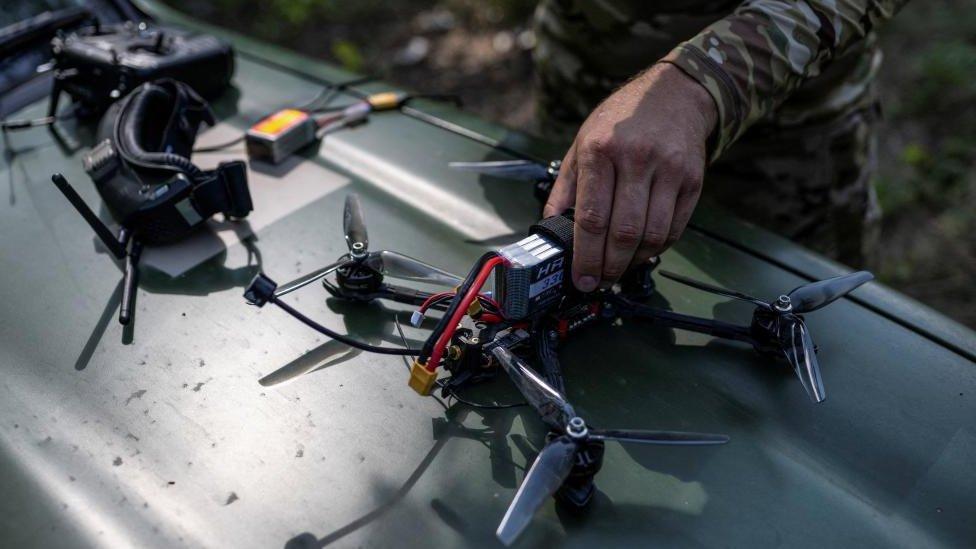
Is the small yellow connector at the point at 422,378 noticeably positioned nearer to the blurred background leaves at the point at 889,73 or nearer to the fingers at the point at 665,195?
the fingers at the point at 665,195

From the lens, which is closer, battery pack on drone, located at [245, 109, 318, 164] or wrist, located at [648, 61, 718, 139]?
wrist, located at [648, 61, 718, 139]

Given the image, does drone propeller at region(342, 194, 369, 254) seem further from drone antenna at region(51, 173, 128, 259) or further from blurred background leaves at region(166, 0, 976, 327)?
blurred background leaves at region(166, 0, 976, 327)

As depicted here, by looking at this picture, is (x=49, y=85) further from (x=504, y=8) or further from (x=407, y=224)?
(x=504, y=8)

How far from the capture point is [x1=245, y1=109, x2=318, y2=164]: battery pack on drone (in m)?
1.63

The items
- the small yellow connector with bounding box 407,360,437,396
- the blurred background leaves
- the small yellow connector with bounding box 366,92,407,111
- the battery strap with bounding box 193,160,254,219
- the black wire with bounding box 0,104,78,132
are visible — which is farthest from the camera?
the blurred background leaves

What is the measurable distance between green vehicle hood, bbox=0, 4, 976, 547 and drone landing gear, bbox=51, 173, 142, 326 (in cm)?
3

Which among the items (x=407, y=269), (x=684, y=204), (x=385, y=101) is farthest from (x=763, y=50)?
(x=385, y=101)

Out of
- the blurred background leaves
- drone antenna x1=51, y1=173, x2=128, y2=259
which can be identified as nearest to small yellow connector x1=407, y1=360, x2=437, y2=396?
drone antenna x1=51, y1=173, x2=128, y2=259

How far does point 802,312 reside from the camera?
46.8 inches

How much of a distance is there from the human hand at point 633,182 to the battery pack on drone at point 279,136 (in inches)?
30.9

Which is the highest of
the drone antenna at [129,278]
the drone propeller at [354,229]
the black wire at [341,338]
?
the drone propeller at [354,229]

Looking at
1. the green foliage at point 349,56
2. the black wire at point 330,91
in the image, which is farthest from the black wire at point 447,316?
the green foliage at point 349,56

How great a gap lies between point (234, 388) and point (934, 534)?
3.37 ft

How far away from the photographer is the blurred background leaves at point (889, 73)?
2785mm
